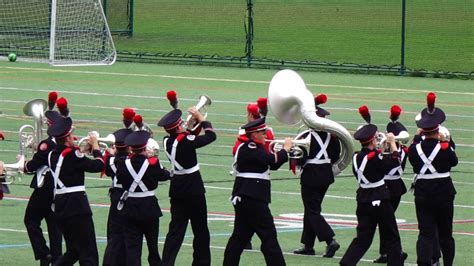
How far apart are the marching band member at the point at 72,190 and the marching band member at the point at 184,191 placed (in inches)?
40.1

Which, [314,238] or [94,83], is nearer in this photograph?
[314,238]

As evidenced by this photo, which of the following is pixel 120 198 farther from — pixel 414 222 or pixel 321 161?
pixel 414 222

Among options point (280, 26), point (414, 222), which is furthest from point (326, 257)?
point (280, 26)

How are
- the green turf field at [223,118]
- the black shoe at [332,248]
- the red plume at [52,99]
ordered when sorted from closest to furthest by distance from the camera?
the red plume at [52,99] → the black shoe at [332,248] → the green turf field at [223,118]

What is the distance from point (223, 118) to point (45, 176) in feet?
50.2

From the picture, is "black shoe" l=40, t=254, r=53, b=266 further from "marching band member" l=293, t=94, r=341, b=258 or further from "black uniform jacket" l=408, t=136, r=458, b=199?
"black uniform jacket" l=408, t=136, r=458, b=199

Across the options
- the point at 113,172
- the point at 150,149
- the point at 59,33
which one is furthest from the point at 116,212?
the point at 59,33

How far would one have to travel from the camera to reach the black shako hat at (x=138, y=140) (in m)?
13.9

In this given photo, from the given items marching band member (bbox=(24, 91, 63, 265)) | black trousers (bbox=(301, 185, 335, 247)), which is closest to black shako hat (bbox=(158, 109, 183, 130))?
marching band member (bbox=(24, 91, 63, 265))

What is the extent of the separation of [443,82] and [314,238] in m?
23.2

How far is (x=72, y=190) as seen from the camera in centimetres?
1407

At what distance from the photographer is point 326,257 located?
1614cm

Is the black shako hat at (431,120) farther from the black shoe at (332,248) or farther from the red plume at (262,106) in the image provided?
the black shoe at (332,248)

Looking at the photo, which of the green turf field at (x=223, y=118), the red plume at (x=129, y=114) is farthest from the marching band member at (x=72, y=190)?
the green turf field at (x=223, y=118)
